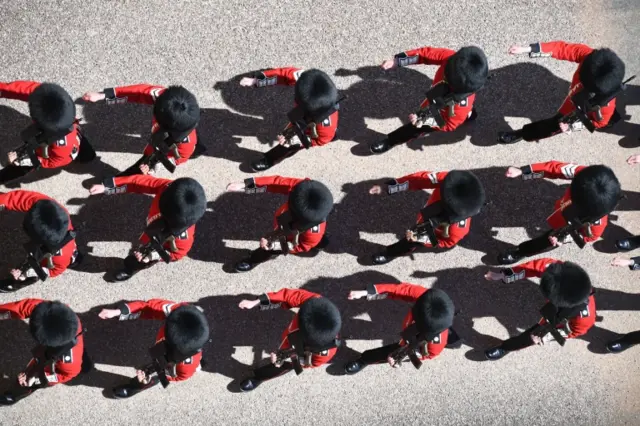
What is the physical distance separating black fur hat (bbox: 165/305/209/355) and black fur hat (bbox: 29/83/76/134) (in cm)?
257

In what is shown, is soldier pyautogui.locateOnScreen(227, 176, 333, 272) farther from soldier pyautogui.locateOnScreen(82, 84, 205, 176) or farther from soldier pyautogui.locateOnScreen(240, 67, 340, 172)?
soldier pyautogui.locateOnScreen(82, 84, 205, 176)

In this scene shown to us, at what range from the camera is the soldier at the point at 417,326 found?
362 inches

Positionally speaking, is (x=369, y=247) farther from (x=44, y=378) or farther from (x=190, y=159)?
(x=44, y=378)

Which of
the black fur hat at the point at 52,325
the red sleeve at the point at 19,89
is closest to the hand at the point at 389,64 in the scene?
the red sleeve at the point at 19,89

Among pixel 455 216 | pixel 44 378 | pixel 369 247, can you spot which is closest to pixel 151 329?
pixel 44 378

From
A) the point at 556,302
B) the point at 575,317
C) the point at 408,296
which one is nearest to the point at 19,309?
the point at 408,296

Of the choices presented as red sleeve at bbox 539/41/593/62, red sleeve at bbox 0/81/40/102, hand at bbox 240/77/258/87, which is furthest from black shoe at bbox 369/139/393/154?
red sleeve at bbox 0/81/40/102

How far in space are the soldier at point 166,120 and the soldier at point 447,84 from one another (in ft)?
8.55

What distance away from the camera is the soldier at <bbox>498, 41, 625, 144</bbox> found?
31.7 feet

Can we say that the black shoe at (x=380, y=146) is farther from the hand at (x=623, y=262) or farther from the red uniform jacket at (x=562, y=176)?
the hand at (x=623, y=262)

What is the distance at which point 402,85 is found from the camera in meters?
11.0

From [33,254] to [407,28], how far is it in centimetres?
579

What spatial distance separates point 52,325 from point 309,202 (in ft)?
10.5

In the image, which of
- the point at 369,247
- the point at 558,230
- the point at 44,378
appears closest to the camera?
the point at 44,378
